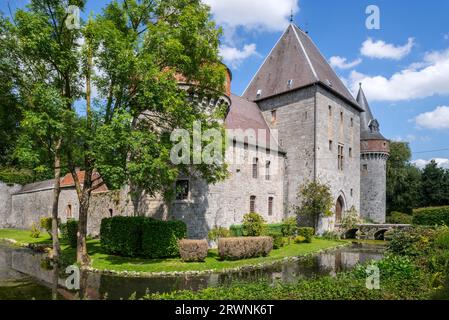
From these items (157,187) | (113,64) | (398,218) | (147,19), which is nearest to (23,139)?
(113,64)

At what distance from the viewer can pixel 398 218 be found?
39125 mm

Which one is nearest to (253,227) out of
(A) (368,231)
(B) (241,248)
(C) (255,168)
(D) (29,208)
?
(B) (241,248)

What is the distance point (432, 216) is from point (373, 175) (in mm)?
13614

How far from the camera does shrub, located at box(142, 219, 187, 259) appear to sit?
1577 centimetres

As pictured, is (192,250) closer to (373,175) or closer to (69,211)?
(69,211)

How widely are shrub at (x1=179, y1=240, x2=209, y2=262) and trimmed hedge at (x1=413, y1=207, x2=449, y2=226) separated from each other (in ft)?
56.5

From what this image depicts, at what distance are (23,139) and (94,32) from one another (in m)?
4.61

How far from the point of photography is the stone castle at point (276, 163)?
65.9 feet

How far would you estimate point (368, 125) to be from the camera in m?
39.7

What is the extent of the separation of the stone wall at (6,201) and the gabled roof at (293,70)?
25575 mm

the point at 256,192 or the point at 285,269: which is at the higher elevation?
the point at 256,192
